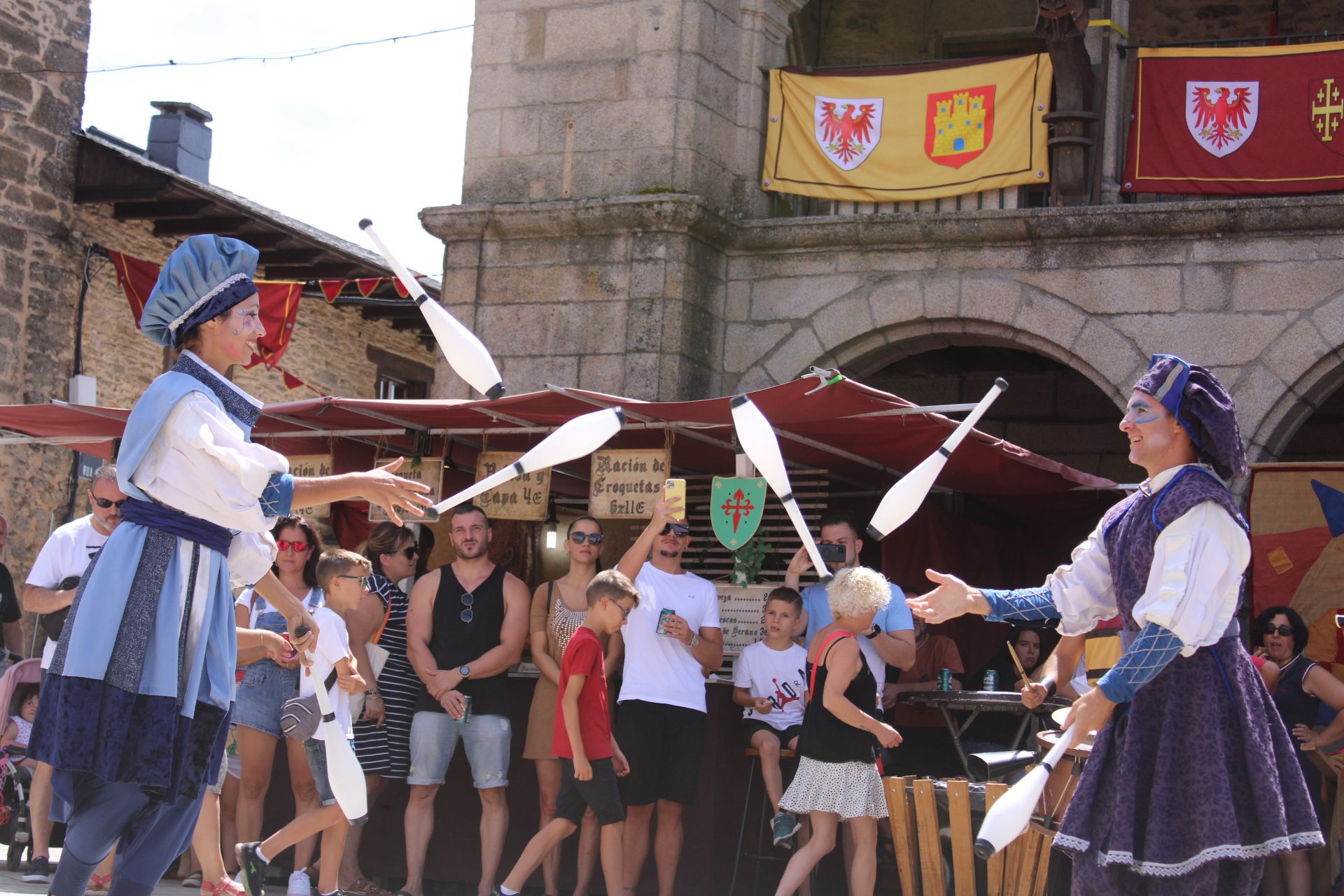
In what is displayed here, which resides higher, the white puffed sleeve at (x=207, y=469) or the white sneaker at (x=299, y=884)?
the white puffed sleeve at (x=207, y=469)

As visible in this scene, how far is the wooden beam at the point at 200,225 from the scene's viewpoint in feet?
46.4

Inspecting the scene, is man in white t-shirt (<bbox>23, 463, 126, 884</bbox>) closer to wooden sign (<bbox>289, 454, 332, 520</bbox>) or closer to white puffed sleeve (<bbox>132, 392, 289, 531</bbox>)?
wooden sign (<bbox>289, 454, 332, 520</bbox>)

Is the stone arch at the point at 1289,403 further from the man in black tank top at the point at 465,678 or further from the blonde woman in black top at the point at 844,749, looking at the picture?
the man in black tank top at the point at 465,678

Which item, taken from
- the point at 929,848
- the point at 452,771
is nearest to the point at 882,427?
the point at 929,848

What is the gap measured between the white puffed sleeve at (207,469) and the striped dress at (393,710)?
3258mm

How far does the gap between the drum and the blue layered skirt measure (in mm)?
2026

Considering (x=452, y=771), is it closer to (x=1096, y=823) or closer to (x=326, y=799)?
(x=326, y=799)

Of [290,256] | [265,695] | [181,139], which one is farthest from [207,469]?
[181,139]

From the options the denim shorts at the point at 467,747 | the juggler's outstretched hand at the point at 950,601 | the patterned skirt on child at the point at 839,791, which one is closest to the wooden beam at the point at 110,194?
the denim shorts at the point at 467,747

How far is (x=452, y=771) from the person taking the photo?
7.59 m

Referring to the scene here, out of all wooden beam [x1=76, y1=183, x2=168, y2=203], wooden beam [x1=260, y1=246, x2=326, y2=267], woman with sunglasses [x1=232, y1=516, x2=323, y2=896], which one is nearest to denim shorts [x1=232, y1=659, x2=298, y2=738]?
woman with sunglasses [x1=232, y1=516, x2=323, y2=896]

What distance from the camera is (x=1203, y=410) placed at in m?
3.93

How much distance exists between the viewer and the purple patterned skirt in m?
3.68

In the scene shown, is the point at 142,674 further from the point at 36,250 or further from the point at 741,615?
the point at 36,250
